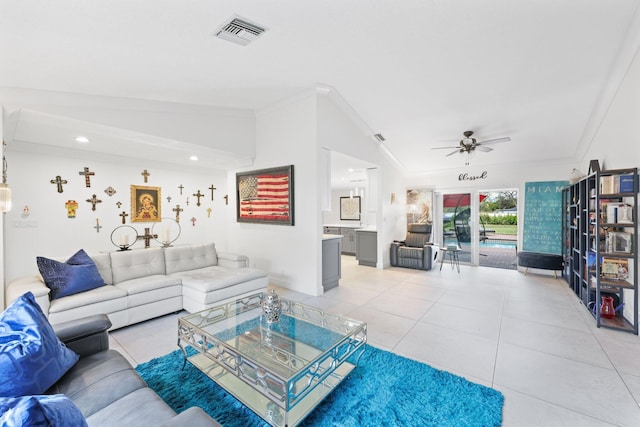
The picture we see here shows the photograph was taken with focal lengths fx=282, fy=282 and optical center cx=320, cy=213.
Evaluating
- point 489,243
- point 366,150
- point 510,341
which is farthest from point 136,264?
point 489,243

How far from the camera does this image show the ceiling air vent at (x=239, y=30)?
8.30 ft

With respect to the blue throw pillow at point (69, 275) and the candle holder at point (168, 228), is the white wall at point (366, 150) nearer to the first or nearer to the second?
the candle holder at point (168, 228)

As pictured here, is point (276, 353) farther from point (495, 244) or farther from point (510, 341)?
point (495, 244)

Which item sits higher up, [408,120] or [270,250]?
[408,120]

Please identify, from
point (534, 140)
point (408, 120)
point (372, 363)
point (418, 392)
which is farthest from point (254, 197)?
point (534, 140)

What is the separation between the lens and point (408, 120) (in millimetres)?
5004

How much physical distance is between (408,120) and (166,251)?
4.50 m

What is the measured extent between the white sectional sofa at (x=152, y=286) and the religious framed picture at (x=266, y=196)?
93 cm

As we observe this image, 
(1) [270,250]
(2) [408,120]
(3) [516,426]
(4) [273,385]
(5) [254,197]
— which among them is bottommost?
(3) [516,426]

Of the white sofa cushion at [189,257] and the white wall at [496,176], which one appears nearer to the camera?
the white sofa cushion at [189,257]

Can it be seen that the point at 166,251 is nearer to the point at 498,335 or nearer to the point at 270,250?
the point at 270,250

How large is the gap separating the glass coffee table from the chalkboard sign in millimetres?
5495

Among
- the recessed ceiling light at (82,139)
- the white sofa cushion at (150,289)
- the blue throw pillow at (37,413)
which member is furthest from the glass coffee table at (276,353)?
the recessed ceiling light at (82,139)

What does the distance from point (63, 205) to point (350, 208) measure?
23.4 ft
